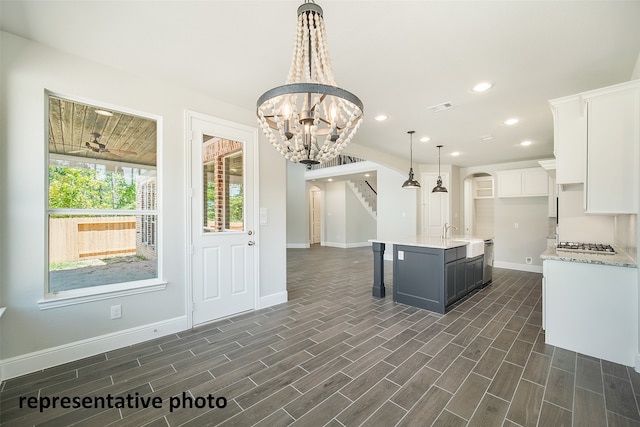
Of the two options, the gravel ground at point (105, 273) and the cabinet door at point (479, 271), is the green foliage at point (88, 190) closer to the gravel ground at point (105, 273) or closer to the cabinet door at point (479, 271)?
the gravel ground at point (105, 273)

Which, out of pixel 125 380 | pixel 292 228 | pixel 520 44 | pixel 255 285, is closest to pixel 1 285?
pixel 125 380

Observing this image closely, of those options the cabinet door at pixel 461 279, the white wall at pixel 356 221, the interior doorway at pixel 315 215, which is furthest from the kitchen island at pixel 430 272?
the interior doorway at pixel 315 215

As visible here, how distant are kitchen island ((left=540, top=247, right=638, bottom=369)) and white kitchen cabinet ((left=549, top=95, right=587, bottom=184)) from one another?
2.66 ft

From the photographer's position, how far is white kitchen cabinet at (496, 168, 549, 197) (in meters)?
5.80

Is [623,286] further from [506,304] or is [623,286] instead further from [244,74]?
[244,74]

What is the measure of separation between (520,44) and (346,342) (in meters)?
3.08

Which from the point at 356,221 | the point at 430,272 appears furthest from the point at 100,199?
the point at 356,221

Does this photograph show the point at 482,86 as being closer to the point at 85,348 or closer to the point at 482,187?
the point at 85,348

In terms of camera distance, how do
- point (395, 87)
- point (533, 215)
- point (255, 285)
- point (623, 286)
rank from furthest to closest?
point (533, 215) < point (255, 285) < point (395, 87) < point (623, 286)

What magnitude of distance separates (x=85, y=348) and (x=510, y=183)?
784cm

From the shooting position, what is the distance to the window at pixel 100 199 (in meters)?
2.40

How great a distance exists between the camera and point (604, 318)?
7.96ft

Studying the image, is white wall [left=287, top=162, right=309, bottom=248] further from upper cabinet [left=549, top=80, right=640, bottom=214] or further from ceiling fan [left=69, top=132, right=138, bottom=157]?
upper cabinet [left=549, top=80, right=640, bottom=214]

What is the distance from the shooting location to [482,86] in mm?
2898
